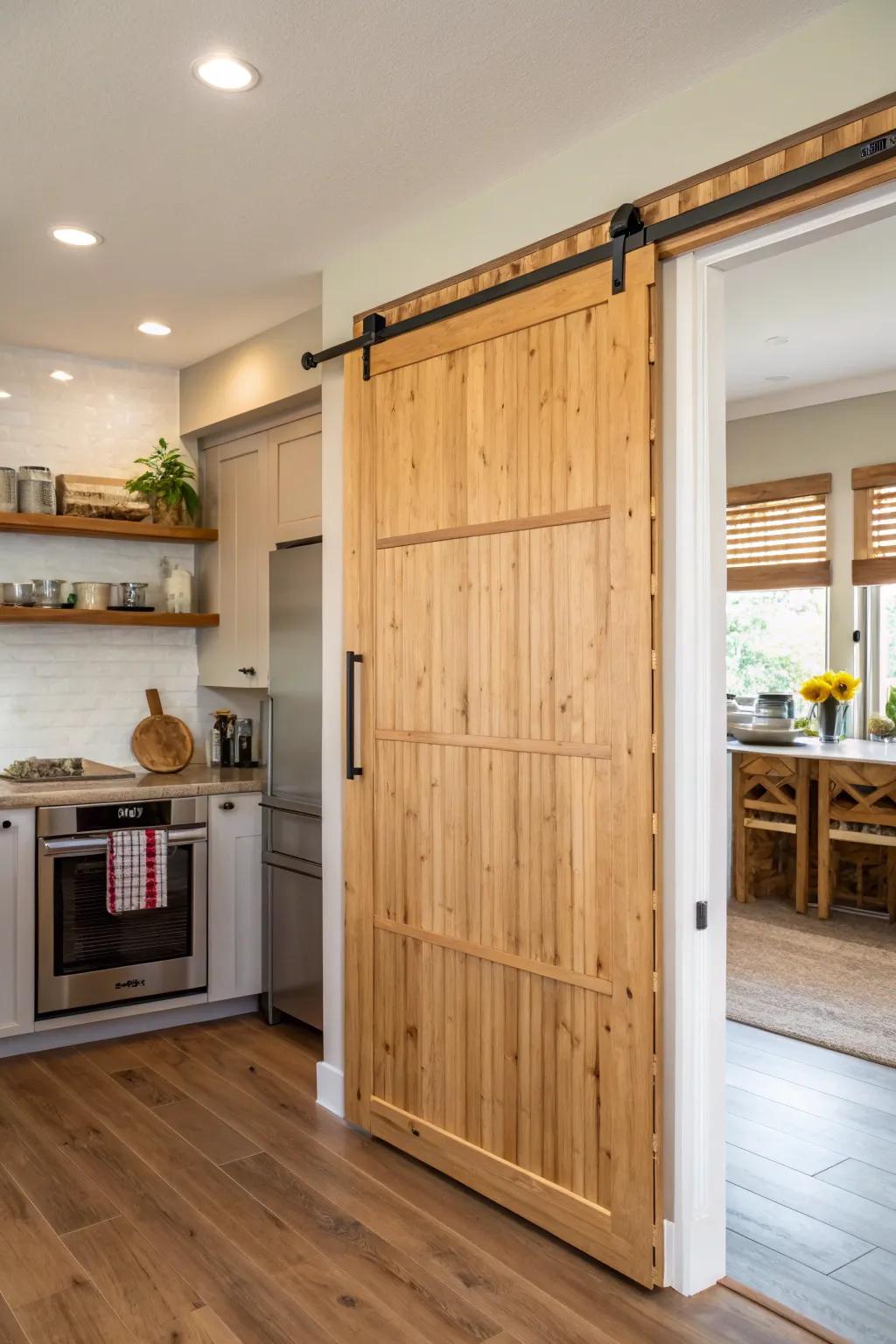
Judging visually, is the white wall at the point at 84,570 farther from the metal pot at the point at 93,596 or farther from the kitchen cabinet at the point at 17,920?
the kitchen cabinet at the point at 17,920

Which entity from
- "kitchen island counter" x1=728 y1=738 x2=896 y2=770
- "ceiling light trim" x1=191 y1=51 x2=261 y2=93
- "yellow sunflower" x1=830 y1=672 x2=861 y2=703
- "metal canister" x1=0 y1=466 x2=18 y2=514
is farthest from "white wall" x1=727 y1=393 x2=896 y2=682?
"ceiling light trim" x1=191 y1=51 x2=261 y2=93

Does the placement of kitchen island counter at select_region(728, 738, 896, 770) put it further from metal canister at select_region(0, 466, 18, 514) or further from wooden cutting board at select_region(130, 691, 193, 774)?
metal canister at select_region(0, 466, 18, 514)

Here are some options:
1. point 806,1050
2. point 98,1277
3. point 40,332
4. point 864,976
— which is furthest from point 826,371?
point 98,1277

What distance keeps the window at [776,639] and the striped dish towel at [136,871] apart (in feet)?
12.3

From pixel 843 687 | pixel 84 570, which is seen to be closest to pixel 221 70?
pixel 84 570

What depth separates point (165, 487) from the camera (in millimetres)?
4715

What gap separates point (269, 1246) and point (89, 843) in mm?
1799

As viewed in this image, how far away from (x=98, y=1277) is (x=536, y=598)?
6.25 feet

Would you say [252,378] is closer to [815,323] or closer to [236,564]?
[236,564]

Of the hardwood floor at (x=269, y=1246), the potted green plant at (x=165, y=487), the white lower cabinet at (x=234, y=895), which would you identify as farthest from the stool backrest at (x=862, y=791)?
the potted green plant at (x=165, y=487)

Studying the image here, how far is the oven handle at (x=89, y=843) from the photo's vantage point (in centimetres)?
386

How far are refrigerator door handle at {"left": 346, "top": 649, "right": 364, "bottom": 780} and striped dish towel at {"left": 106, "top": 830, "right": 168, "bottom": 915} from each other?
1.21 metres

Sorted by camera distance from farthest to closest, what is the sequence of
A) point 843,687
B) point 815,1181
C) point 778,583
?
1. point 778,583
2. point 843,687
3. point 815,1181

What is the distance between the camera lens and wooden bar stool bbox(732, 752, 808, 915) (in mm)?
5535
